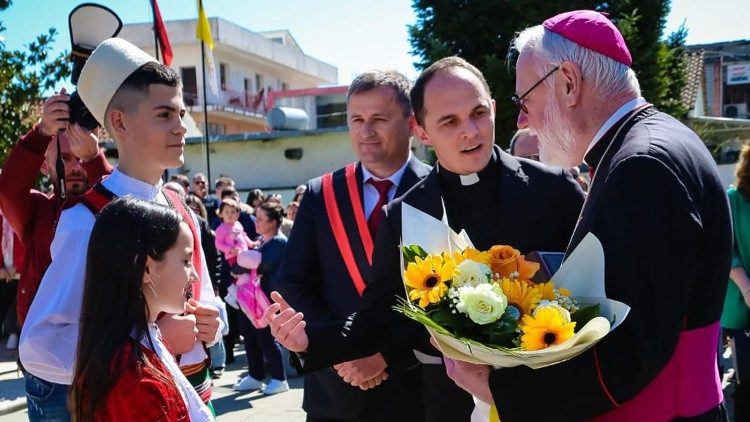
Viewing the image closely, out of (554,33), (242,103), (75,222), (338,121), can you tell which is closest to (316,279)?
(75,222)

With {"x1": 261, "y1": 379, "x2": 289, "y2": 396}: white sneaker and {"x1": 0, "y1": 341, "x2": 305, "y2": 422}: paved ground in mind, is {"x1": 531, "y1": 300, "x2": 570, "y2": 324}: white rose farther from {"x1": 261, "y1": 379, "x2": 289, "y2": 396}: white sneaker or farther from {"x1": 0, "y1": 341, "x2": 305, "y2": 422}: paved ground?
{"x1": 261, "y1": 379, "x2": 289, "y2": 396}: white sneaker

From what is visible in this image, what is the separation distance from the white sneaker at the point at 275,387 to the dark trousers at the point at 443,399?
5677 mm

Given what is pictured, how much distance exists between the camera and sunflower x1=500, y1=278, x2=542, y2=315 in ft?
6.21

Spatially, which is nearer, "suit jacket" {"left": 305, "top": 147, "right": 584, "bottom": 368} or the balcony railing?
"suit jacket" {"left": 305, "top": 147, "right": 584, "bottom": 368}

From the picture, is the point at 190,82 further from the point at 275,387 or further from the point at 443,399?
the point at 443,399

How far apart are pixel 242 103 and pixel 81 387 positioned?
3918cm

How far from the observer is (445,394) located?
284cm

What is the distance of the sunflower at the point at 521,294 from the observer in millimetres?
1892

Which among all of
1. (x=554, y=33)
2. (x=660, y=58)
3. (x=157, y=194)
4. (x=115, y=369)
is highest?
(x=660, y=58)

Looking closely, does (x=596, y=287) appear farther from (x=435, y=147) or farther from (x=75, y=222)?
(x=75, y=222)

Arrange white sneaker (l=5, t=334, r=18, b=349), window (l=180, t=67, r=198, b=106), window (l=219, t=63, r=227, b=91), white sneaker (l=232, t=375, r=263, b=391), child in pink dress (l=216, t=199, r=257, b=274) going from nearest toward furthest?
white sneaker (l=232, t=375, r=263, b=391), child in pink dress (l=216, t=199, r=257, b=274), white sneaker (l=5, t=334, r=18, b=349), window (l=180, t=67, r=198, b=106), window (l=219, t=63, r=227, b=91)

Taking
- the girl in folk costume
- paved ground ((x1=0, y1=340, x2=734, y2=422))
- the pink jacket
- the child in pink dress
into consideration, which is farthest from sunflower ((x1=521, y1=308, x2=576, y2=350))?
the pink jacket

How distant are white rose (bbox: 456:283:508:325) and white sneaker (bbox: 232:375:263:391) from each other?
279 inches

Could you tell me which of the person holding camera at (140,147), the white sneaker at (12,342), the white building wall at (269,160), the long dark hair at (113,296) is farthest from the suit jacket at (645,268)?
the white building wall at (269,160)
